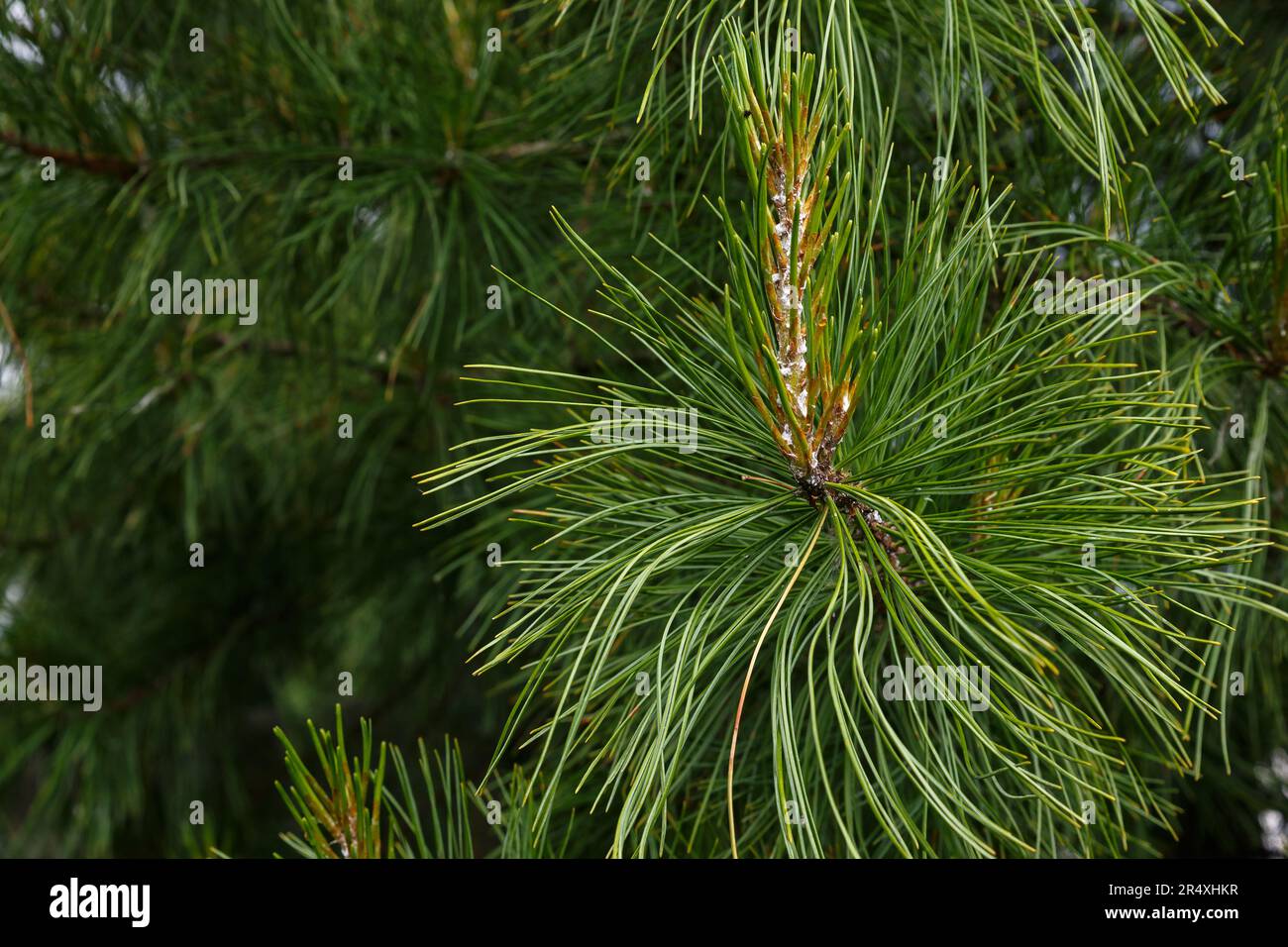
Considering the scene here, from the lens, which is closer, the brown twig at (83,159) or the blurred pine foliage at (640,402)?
the blurred pine foliage at (640,402)

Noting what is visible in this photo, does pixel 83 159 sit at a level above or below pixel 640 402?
above

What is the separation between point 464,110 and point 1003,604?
554 mm

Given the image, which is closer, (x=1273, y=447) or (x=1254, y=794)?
(x=1273, y=447)

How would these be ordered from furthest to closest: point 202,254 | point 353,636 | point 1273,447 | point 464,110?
point 353,636, point 202,254, point 464,110, point 1273,447

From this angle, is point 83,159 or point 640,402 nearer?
point 640,402

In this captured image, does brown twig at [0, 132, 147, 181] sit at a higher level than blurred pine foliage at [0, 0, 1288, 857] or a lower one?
higher

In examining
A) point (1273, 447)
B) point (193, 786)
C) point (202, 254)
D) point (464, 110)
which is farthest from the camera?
point (193, 786)

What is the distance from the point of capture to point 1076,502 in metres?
0.47

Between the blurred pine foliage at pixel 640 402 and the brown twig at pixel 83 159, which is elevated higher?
the brown twig at pixel 83 159

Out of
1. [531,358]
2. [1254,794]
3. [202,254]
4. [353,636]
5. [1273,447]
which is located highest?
[202,254]

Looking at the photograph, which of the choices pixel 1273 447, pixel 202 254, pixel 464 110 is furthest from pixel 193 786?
pixel 1273 447

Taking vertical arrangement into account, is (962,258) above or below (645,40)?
below

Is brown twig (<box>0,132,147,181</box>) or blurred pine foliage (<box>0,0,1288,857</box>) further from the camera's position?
brown twig (<box>0,132,147,181</box>)
